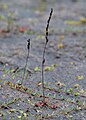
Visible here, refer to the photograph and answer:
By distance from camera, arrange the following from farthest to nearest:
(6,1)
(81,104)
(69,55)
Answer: (6,1) < (69,55) < (81,104)

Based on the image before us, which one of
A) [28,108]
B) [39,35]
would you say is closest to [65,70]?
[28,108]

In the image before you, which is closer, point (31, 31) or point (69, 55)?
point (69, 55)

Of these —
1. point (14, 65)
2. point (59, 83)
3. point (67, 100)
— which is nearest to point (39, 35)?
point (14, 65)

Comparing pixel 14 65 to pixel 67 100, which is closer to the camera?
pixel 67 100

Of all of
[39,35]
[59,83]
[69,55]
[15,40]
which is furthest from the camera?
[39,35]

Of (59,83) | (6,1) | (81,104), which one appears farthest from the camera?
(6,1)

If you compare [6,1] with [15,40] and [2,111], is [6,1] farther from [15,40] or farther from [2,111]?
[2,111]

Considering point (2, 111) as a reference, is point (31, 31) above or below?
above

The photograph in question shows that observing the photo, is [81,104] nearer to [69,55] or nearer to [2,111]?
[2,111]

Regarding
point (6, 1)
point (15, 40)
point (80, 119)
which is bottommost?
point (80, 119)
